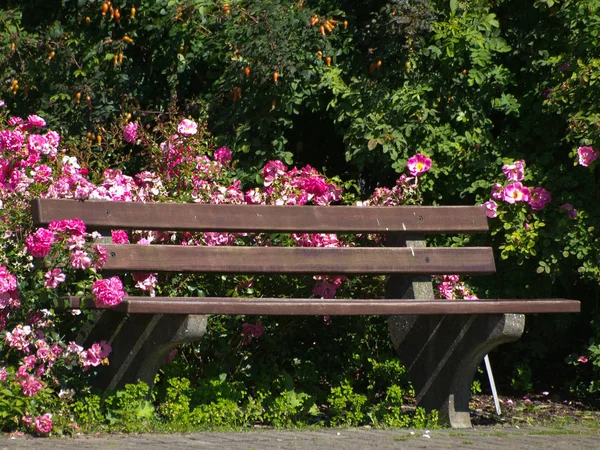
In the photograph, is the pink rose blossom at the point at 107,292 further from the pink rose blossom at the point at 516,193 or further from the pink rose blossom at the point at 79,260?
the pink rose blossom at the point at 516,193

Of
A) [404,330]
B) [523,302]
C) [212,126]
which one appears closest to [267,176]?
[212,126]

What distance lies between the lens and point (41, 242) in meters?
4.47

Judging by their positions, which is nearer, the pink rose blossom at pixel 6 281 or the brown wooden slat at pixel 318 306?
the brown wooden slat at pixel 318 306

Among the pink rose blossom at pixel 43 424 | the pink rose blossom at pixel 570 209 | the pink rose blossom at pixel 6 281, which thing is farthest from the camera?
the pink rose blossom at pixel 570 209

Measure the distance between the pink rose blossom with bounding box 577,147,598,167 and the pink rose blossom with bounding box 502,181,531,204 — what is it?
338mm

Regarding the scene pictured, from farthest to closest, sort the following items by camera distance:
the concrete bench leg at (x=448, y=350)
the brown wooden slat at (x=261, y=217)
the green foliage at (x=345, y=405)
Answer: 1. the green foliage at (x=345, y=405)
2. the concrete bench leg at (x=448, y=350)
3. the brown wooden slat at (x=261, y=217)

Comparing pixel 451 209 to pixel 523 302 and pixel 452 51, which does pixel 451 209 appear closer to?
pixel 523 302

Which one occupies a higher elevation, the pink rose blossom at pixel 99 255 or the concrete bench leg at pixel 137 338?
the pink rose blossom at pixel 99 255

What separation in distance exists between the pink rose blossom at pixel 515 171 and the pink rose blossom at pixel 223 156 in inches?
60.9

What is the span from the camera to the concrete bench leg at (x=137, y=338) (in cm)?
446

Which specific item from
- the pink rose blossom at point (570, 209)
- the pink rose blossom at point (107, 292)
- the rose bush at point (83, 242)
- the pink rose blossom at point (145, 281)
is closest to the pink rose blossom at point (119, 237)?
the rose bush at point (83, 242)

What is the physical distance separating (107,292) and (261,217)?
3.10 feet

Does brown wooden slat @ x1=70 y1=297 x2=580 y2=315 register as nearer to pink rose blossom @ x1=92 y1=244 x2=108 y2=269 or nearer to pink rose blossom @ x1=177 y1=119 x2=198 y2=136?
pink rose blossom @ x1=92 y1=244 x2=108 y2=269

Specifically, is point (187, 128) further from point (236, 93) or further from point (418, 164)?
point (418, 164)
